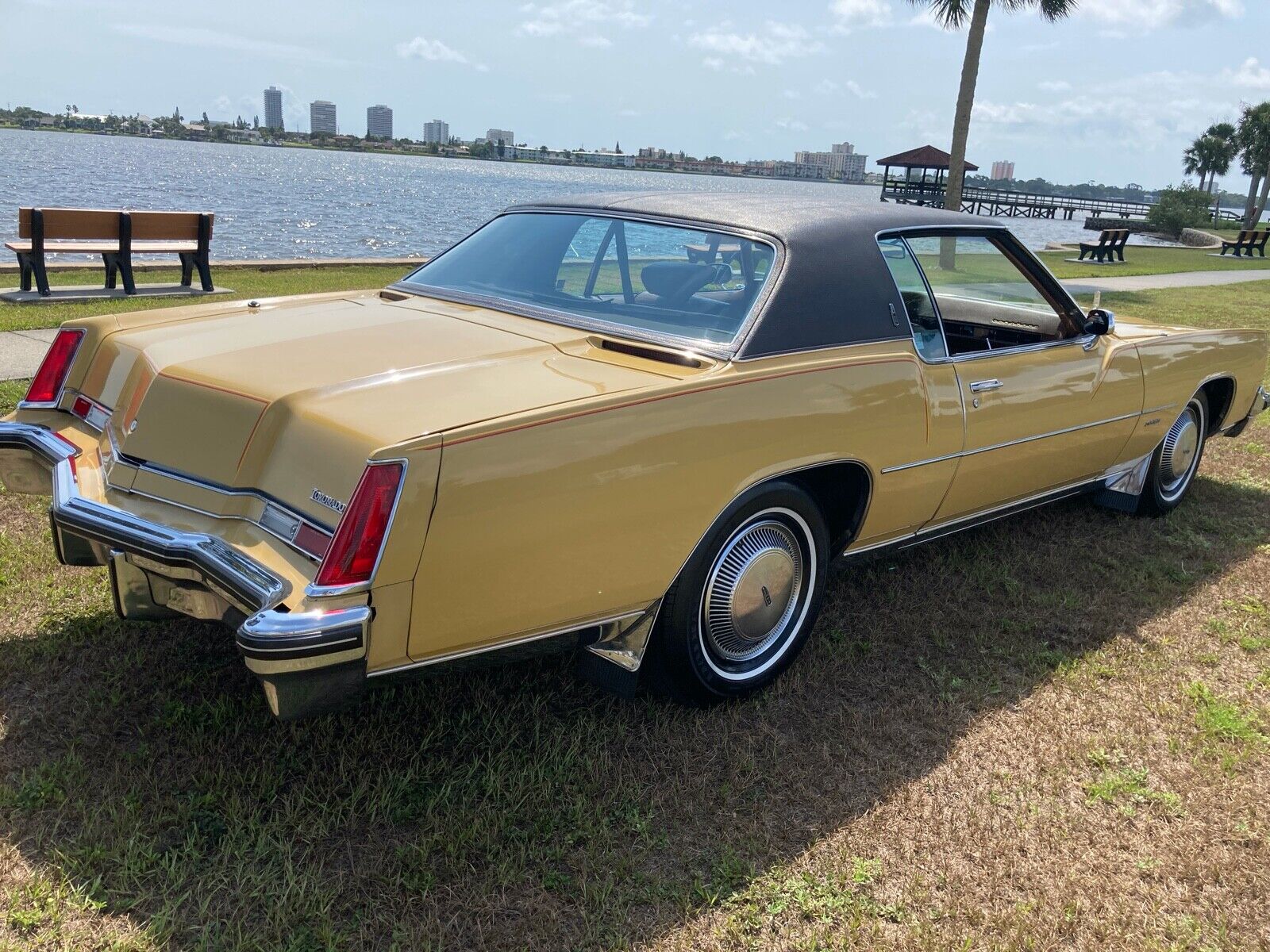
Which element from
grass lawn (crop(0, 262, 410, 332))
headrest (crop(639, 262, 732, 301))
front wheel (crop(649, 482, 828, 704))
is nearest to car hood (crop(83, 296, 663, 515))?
headrest (crop(639, 262, 732, 301))

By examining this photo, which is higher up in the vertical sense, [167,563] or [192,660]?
[167,563]

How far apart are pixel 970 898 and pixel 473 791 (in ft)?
4.05

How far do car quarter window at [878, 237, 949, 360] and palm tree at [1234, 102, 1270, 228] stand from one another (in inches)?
Result: 2400

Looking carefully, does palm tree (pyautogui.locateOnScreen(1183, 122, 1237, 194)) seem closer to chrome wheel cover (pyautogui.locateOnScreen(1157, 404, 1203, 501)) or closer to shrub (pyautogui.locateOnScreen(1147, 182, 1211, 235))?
shrub (pyautogui.locateOnScreen(1147, 182, 1211, 235))

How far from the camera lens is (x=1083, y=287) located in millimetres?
17062

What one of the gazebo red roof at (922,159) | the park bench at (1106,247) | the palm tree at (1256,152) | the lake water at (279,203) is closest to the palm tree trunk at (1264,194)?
the palm tree at (1256,152)

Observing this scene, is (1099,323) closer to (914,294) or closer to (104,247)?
(914,294)

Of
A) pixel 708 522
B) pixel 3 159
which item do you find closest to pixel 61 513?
pixel 708 522

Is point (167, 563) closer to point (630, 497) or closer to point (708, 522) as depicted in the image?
point (630, 497)

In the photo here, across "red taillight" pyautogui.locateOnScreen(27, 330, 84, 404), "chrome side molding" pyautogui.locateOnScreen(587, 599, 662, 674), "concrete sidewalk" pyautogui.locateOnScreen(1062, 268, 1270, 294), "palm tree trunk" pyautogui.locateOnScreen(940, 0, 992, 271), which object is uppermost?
"palm tree trunk" pyautogui.locateOnScreen(940, 0, 992, 271)

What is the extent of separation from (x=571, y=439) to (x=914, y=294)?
1.87 meters

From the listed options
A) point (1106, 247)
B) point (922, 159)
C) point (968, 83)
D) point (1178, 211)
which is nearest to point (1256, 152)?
point (1178, 211)

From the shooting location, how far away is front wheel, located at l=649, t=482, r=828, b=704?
3.02 metres

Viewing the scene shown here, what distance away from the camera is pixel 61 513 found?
2.76m
